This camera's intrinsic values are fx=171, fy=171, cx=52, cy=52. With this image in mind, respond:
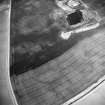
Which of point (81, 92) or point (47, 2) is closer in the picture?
point (81, 92)

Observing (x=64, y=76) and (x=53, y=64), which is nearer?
(x=64, y=76)

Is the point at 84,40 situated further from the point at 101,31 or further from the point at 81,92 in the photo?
the point at 81,92

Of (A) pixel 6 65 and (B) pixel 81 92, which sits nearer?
(B) pixel 81 92

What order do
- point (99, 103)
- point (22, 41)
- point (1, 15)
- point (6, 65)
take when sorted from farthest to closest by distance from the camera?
point (1, 15)
point (22, 41)
point (6, 65)
point (99, 103)

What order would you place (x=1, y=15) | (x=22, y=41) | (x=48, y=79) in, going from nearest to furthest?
(x=48, y=79)
(x=22, y=41)
(x=1, y=15)

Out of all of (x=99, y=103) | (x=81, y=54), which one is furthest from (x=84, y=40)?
(x=99, y=103)

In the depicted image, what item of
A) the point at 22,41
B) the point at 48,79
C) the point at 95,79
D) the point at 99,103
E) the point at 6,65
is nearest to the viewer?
the point at 99,103

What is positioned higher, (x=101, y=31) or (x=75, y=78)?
(x=101, y=31)

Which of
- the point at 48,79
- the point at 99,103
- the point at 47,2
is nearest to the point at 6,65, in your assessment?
the point at 48,79

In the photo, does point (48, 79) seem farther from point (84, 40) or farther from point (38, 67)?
point (84, 40)
